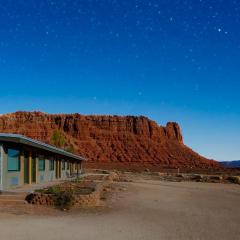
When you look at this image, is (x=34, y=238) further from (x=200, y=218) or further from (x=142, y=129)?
(x=142, y=129)

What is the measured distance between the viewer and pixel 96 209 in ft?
49.9

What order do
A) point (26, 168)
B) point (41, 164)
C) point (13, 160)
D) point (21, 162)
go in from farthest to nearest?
1. point (41, 164)
2. point (26, 168)
3. point (21, 162)
4. point (13, 160)

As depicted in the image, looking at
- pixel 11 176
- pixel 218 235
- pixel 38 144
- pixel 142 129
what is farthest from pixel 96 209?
pixel 142 129

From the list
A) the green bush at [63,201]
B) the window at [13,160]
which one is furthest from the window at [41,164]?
the green bush at [63,201]

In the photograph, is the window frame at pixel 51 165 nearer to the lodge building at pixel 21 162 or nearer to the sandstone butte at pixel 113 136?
the lodge building at pixel 21 162

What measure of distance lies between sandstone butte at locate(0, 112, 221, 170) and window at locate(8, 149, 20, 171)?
11685 cm

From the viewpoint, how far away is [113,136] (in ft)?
520

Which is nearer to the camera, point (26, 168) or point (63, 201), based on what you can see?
point (63, 201)

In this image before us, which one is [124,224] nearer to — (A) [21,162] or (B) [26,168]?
(A) [21,162]

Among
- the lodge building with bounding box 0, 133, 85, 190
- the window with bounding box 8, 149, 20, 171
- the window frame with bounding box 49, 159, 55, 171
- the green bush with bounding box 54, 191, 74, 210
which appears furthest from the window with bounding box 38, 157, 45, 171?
the green bush with bounding box 54, 191, 74, 210

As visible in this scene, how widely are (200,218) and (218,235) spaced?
124 inches

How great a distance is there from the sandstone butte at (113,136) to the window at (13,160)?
11685 cm

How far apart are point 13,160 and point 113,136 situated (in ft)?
452

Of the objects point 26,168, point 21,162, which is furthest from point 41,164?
point 21,162
